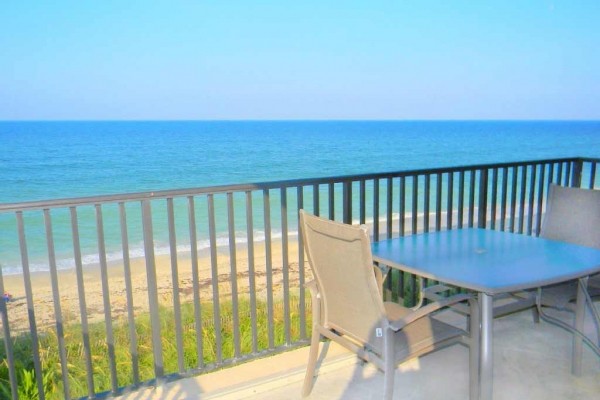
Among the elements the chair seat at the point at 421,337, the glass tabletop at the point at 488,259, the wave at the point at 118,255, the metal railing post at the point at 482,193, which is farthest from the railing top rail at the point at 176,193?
the wave at the point at 118,255

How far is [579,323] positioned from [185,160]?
27411mm

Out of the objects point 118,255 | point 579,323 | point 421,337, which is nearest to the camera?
point 421,337

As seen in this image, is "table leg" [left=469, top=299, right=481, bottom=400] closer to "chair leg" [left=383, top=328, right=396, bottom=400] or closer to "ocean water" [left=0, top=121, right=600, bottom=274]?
"chair leg" [left=383, top=328, right=396, bottom=400]

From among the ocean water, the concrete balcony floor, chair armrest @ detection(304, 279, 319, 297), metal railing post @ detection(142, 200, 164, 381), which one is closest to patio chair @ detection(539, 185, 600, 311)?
the concrete balcony floor

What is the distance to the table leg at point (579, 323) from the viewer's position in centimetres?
242

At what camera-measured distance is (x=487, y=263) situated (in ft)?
7.06

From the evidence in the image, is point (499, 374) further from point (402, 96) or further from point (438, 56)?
point (402, 96)

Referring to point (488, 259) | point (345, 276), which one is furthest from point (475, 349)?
point (345, 276)

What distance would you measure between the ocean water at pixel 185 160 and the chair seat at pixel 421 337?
28.0 ft

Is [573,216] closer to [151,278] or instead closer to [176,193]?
[176,193]

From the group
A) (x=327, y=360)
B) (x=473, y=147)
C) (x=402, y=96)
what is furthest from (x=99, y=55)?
(x=327, y=360)

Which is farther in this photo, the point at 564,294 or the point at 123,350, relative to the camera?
the point at 123,350

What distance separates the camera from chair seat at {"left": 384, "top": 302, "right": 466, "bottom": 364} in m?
1.96

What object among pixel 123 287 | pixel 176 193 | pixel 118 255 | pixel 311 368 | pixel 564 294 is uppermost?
pixel 176 193
